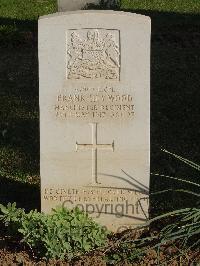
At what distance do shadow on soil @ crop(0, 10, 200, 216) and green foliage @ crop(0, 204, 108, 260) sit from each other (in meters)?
0.80

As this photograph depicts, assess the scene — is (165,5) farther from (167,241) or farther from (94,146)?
(167,241)

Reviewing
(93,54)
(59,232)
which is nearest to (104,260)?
(59,232)

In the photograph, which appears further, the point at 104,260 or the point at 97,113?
the point at 97,113

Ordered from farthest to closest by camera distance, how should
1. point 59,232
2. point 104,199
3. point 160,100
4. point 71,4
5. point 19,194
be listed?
point 71,4, point 160,100, point 19,194, point 104,199, point 59,232

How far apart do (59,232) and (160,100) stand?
3671 millimetres

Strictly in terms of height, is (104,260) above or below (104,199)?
below

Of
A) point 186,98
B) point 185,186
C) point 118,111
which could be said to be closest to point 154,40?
A: point 186,98

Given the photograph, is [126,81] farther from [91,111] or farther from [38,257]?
[38,257]

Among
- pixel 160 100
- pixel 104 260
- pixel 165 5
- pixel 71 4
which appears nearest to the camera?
pixel 104 260

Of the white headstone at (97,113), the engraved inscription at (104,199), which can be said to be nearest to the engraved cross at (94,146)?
the white headstone at (97,113)

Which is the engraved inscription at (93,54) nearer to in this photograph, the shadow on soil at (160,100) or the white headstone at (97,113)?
the white headstone at (97,113)

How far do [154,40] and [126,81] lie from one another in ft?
18.4

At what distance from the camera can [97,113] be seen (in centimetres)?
431

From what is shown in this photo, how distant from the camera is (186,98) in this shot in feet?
24.3
